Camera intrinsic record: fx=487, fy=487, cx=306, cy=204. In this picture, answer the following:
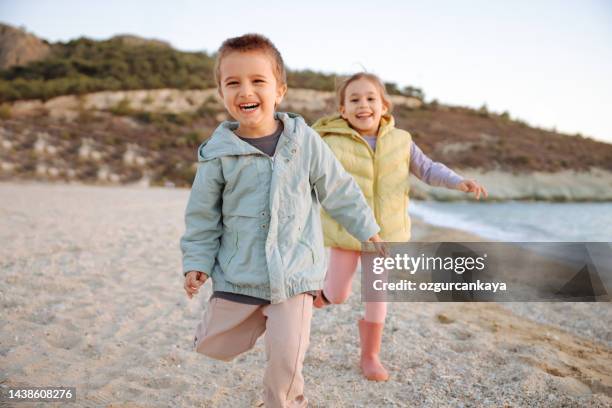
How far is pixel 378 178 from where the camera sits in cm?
286

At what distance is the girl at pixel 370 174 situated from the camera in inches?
111

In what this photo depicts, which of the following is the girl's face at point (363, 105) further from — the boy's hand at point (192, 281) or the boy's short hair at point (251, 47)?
the boy's hand at point (192, 281)

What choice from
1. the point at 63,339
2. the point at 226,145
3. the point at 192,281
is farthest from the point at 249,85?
the point at 63,339

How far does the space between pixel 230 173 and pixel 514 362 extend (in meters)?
2.06

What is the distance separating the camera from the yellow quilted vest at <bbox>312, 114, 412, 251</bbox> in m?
2.84

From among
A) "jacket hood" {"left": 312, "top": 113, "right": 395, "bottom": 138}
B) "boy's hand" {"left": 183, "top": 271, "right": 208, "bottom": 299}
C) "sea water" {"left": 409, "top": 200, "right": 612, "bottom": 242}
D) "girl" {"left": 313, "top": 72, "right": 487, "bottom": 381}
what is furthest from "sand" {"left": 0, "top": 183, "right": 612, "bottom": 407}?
"sea water" {"left": 409, "top": 200, "right": 612, "bottom": 242}

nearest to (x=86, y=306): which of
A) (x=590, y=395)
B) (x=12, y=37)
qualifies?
(x=590, y=395)

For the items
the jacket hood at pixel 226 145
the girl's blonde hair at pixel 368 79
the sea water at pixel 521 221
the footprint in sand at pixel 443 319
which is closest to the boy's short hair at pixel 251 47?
the jacket hood at pixel 226 145

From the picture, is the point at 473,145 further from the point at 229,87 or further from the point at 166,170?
the point at 229,87

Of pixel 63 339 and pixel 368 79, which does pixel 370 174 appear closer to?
pixel 368 79

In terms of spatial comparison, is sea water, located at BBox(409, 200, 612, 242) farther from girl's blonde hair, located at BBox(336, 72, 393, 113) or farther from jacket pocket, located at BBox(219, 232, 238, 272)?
jacket pocket, located at BBox(219, 232, 238, 272)

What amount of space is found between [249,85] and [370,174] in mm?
1101

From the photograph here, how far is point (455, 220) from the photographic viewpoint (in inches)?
429

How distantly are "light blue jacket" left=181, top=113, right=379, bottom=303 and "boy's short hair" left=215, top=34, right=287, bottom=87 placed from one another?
0.75 feet
